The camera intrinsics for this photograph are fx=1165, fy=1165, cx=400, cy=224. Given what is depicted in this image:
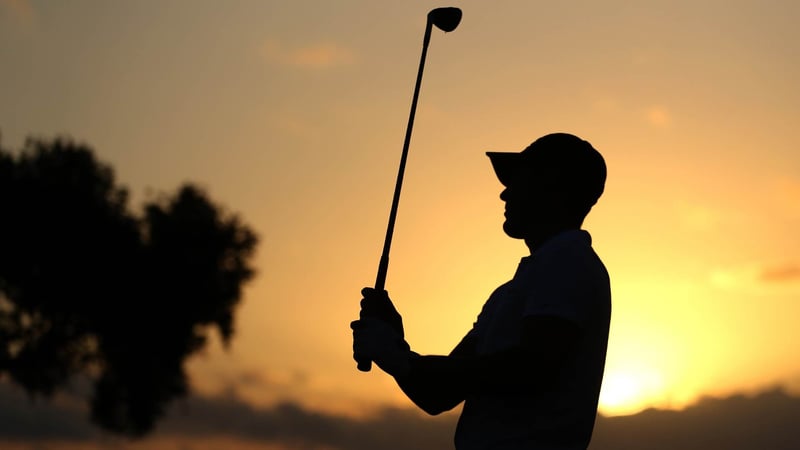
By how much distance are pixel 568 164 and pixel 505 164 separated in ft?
Result: 1.09

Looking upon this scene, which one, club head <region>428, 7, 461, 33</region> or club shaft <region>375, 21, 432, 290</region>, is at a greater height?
club head <region>428, 7, 461, 33</region>

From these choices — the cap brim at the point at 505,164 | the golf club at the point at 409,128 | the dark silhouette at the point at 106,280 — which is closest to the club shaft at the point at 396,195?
the golf club at the point at 409,128

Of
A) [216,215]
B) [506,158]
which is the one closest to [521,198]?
[506,158]

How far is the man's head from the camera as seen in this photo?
527cm

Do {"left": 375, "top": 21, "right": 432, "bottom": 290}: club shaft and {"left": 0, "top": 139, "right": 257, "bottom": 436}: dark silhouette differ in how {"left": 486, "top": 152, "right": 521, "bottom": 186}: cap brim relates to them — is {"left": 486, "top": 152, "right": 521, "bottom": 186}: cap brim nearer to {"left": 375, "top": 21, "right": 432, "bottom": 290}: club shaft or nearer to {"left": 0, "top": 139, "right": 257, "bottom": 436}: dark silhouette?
{"left": 375, "top": 21, "right": 432, "bottom": 290}: club shaft

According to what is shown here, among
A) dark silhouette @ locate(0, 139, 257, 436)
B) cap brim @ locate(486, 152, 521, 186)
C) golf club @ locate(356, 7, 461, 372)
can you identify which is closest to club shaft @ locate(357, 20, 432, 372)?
golf club @ locate(356, 7, 461, 372)

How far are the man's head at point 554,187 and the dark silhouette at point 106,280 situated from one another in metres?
38.1

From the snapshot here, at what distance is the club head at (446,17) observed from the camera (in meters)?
6.71

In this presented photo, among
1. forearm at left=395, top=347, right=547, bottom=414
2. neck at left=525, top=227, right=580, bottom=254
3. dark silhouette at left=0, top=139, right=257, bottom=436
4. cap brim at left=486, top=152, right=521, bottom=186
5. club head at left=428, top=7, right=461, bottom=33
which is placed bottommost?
forearm at left=395, top=347, right=547, bottom=414

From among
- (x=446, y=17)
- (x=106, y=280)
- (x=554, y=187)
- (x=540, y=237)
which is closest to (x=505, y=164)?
(x=554, y=187)

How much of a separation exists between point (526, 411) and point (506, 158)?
1244 mm

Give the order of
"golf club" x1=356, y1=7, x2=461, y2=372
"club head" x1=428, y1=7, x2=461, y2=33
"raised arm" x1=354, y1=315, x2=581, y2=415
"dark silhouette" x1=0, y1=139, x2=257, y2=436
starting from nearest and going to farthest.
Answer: "raised arm" x1=354, y1=315, x2=581, y2=415 < "golf club" x1=356, y1=7, x2=461, y2=372 < "club head" x1=428, y1=7, x2=461, y2=33 < "dark silhouette" x1=0, y1=139, x2=257, y2=436

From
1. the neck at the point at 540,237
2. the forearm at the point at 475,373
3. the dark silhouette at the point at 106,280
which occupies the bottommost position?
the forearm at the point at 475,373

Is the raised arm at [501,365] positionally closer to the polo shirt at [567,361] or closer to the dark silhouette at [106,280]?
the polo shirt at [567,361]
